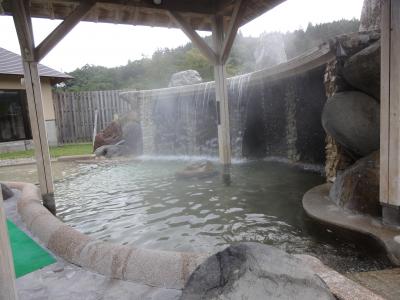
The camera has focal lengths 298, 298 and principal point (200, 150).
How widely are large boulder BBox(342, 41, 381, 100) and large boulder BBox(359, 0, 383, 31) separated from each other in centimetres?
178

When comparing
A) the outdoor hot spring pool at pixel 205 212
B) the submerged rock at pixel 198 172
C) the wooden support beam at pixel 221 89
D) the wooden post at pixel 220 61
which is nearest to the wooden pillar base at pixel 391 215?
the outdoor hot spring pool at pixel 205 212

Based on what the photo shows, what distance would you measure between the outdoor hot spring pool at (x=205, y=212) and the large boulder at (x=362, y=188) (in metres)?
0.43

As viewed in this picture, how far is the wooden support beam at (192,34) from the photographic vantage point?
5.02 meters

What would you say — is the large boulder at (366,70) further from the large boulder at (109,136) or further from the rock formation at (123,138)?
the large boulder at (109,136)

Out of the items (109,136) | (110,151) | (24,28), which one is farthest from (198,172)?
(109,136)

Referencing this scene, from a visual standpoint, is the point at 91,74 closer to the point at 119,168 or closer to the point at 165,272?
the point at 119,168

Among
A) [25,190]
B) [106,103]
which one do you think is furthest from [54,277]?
[106,103]

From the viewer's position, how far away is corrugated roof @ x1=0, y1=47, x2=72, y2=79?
40.5 ft

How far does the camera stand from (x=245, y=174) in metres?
6.11

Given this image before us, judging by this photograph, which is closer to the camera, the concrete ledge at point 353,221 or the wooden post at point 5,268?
the wooden post at point 5,268

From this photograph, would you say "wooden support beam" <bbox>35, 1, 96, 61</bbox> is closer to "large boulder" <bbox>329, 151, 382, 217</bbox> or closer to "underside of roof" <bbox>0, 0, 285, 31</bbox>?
"underside of roof" <bbox>0, 0, 285, 31</bbox>

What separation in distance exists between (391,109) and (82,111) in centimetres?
1477

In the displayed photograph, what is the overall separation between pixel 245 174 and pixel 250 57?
19759 mm

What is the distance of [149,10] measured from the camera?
16.3ft
